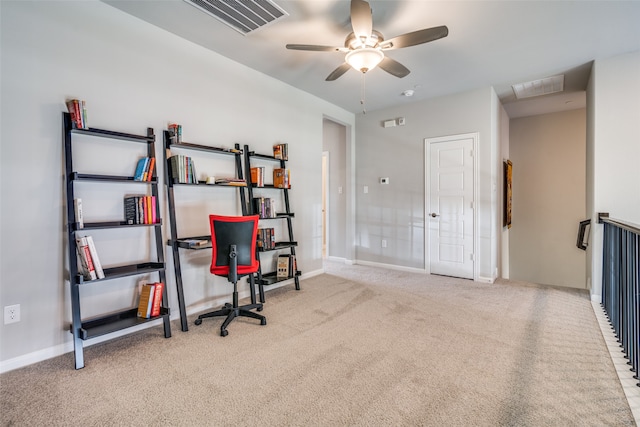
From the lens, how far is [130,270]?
2.39 m

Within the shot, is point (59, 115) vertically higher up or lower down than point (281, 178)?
higher up

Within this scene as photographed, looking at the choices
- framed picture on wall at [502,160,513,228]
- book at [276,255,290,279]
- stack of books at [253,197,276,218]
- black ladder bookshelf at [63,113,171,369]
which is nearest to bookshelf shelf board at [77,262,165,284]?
black ladder bookshelf at [63,113,171,369]

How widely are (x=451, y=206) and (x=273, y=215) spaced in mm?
2710

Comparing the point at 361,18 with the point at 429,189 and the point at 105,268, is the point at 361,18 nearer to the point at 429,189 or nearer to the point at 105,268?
the point at 105,268

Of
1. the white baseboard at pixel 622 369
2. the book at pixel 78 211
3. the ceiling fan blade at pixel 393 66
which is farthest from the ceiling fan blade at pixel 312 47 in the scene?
the white baseboard at pixel 622 369

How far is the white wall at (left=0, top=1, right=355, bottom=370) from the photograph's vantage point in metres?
2.04

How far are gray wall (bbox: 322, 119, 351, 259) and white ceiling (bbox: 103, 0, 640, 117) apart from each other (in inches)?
63.0

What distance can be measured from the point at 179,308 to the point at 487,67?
426cm

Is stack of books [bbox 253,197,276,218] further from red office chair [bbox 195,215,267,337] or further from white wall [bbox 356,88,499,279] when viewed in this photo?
white wall [bbox 356,88,499,279]

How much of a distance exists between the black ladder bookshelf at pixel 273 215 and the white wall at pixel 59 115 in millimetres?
256

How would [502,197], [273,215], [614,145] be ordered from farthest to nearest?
1. [502,197]
2. [273,215]
3. [614,145]

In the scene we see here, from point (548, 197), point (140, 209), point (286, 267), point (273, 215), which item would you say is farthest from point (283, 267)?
point (548, 197)

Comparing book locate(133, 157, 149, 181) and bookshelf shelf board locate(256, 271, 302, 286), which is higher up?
book locate(133, 157, 149, 181)

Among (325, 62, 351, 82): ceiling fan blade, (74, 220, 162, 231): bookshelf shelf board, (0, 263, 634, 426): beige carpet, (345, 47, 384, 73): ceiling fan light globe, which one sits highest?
(325, 62, 351, 82): ceiling fan blade
